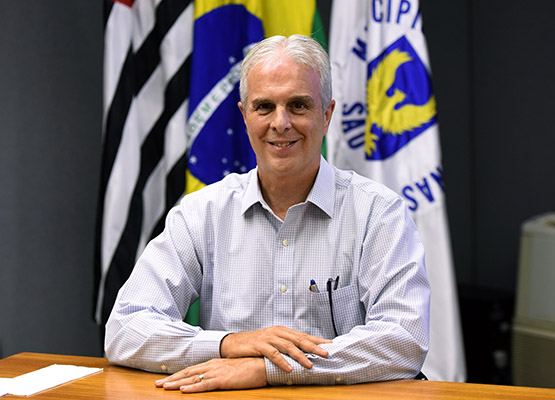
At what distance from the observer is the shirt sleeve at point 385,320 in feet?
4.46

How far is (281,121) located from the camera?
5.29ft

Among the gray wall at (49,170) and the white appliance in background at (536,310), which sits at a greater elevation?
the gray wall at (49,170)

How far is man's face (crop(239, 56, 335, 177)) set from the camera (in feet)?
5.28

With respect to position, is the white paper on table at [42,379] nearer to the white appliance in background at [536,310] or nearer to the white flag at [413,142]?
the white flag at [413,142]

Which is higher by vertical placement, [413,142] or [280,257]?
[413,142]

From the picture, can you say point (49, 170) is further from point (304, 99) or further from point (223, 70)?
point (304, 99)

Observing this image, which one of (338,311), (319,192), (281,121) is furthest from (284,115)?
(338,311)

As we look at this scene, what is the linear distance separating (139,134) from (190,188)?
30 cm

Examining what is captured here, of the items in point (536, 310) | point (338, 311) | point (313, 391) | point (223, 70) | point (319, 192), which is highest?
point (223, 70)

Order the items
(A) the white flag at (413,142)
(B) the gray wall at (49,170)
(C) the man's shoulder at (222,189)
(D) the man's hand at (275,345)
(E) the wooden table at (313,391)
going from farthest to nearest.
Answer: (A) the white flag at (413,142)
(B) the gray wall at (49,170)
(C) the man's shoulder at (222,189)
(D) the man's hand at (275,345)
(E) the wooden table at (313,391)

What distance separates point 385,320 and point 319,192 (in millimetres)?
382

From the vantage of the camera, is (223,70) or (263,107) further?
(223,70)

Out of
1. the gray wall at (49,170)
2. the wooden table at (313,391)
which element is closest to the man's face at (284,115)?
the wooden table at (313,391)

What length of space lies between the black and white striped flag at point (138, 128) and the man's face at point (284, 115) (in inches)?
38.8
